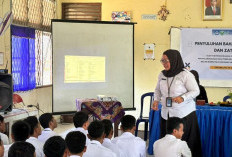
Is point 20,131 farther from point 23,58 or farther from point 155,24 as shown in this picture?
point 155,24

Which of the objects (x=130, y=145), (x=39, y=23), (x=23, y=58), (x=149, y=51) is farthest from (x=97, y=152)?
(x=149, y=51)

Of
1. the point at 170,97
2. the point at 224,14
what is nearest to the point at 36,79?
the point at 170,97

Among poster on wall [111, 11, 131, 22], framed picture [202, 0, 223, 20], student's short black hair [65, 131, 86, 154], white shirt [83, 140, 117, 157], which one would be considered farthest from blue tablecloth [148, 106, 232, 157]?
poster on wall [111, 11, 131, 22]

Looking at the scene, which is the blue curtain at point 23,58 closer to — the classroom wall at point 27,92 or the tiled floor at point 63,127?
the classroom wall at point 27,92

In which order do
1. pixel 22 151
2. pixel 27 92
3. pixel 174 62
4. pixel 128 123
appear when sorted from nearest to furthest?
pixel 22 151 → pixel 128 123 → pixel 174 62 → pixel 27 92

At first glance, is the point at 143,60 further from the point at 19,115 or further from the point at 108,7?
the point at 19,115

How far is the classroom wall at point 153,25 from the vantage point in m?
6.91

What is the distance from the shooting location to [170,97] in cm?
410

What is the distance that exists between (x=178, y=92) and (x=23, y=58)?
2.84 m

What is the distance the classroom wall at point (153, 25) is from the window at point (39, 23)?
35cm

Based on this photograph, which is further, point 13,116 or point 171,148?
point 13,116

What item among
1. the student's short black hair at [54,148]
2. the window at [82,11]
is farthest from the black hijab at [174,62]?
the window at [82,11]

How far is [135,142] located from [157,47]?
419cm

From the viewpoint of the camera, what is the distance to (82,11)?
7.40m
